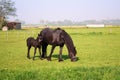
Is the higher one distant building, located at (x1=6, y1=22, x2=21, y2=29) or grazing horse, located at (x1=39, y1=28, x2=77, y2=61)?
grazing horse, located at (x1=39, y1=28, x2=77, y2=61)

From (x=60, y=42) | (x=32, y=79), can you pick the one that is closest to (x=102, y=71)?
(x=32, y=79)

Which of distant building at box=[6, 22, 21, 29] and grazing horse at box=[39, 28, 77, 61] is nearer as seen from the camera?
grazing horse at box=[39, 28, 77, 61]

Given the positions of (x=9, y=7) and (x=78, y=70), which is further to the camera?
(x=9, y=7)

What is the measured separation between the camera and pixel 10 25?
301 ft

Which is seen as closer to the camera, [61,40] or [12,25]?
[61,40]

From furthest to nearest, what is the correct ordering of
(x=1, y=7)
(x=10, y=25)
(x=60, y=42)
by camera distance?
1. (x=1, y=7)
2. (x=10, y=25)
3. (x=60, y=42)

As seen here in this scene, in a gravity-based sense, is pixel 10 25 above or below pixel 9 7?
below

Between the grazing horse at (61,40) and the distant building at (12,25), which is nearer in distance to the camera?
the grazing horse at (61,40)

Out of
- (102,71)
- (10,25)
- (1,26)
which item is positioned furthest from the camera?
(10,25)

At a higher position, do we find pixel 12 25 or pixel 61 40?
pixel 61 40

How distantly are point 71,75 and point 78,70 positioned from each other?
1.13 meters

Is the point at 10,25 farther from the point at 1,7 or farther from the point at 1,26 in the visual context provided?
the point at 1,7

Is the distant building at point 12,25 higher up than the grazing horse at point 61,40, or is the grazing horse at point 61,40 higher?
the grazing horse at point 61,40

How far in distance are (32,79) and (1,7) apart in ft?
313
